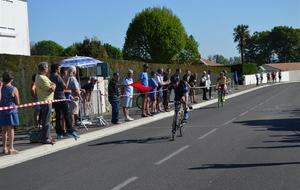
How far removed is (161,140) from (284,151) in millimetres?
3935

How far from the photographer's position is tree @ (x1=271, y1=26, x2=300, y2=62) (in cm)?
15052

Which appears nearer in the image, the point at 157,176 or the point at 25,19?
the point at 157,176

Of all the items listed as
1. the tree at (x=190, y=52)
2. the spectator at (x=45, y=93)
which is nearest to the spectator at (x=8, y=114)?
the spectator at (x=45, y=93)

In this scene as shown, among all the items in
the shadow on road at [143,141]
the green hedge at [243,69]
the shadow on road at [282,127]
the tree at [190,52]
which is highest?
the tree at [190,52]

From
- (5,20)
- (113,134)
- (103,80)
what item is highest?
(5,20)

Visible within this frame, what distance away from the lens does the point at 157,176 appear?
31.0 ft

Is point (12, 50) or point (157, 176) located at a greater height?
point (12, 50)

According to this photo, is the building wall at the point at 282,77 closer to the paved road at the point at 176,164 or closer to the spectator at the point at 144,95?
the spectator at the point at 144,95

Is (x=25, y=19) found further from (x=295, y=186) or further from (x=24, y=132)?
(x=295, y=186)

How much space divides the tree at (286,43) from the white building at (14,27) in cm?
12726

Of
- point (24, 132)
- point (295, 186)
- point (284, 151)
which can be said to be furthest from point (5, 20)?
point (295, 186)

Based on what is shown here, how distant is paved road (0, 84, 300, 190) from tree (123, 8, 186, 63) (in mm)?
70473

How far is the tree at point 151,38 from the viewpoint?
86.8 metres

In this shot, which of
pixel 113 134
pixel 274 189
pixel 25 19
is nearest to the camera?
pixel 274 189
